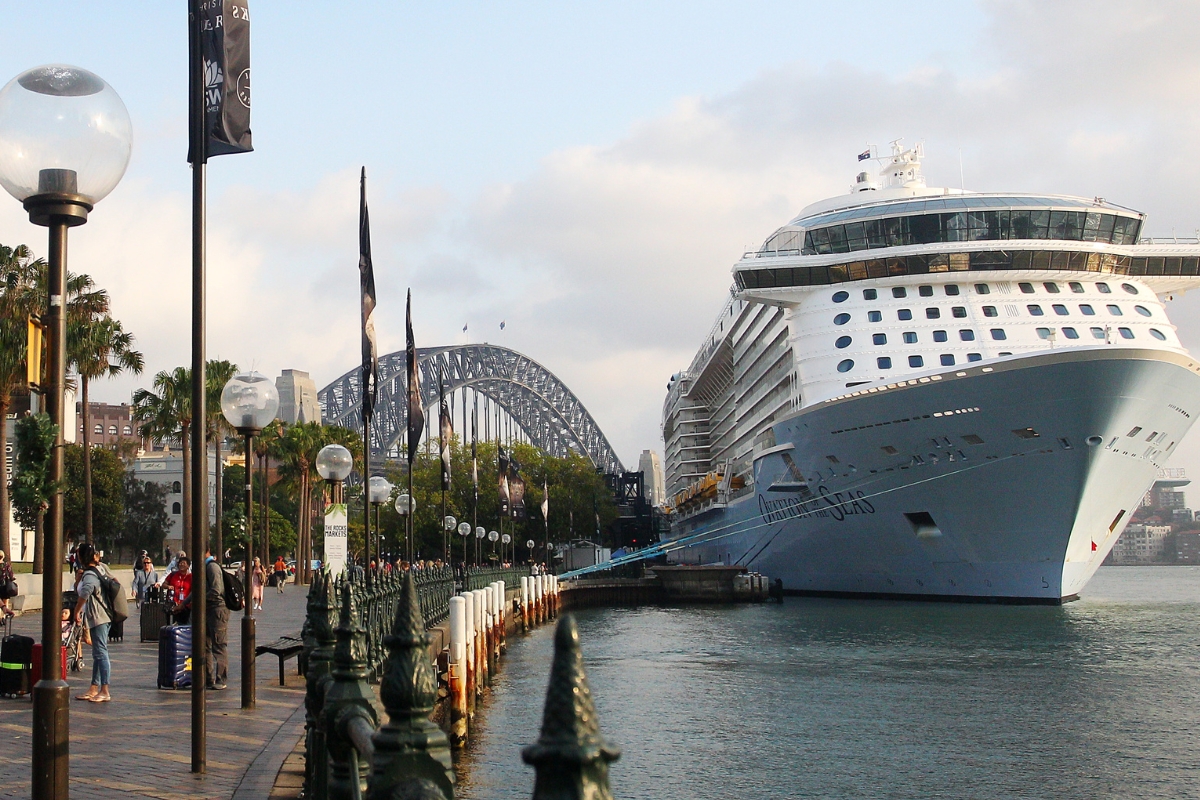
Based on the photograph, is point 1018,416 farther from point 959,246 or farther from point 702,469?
point 702,469

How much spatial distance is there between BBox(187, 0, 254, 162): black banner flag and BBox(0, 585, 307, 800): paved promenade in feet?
15.3

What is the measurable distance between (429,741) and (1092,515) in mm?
35651

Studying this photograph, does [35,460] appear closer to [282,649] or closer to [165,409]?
[282,649]

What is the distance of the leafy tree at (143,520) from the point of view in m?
96.1

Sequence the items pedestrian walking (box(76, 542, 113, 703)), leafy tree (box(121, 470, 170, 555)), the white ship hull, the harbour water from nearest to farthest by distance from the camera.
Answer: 1. pedestrian walking (box(76, 542, 113, 703))
2. the harbour water
3. the white ship hull
4. leafy tree (box(121, 470, 170, 555))

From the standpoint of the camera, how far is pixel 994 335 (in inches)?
1554

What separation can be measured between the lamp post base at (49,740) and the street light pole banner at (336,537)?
44.7 ft

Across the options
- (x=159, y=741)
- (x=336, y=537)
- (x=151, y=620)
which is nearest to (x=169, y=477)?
(x=151, y=620)

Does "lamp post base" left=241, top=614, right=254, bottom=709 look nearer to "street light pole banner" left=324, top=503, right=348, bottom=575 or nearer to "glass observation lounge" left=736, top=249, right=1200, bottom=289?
"street light pole banner" left=324, top=503, right=348, bottom=575

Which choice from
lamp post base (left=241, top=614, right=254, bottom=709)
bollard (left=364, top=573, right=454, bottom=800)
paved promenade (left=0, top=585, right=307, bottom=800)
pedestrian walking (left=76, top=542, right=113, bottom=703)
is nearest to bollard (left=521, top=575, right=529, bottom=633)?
paved promenade (left=0, top=585, right=307, bottom=800)

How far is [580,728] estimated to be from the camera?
8.30ft

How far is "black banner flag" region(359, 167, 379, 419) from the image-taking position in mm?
18594

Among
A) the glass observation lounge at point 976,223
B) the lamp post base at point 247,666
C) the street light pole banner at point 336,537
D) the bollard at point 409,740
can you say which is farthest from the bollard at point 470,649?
the glass observation lounge at point 976,223

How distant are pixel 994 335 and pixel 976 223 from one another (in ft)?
15.0
